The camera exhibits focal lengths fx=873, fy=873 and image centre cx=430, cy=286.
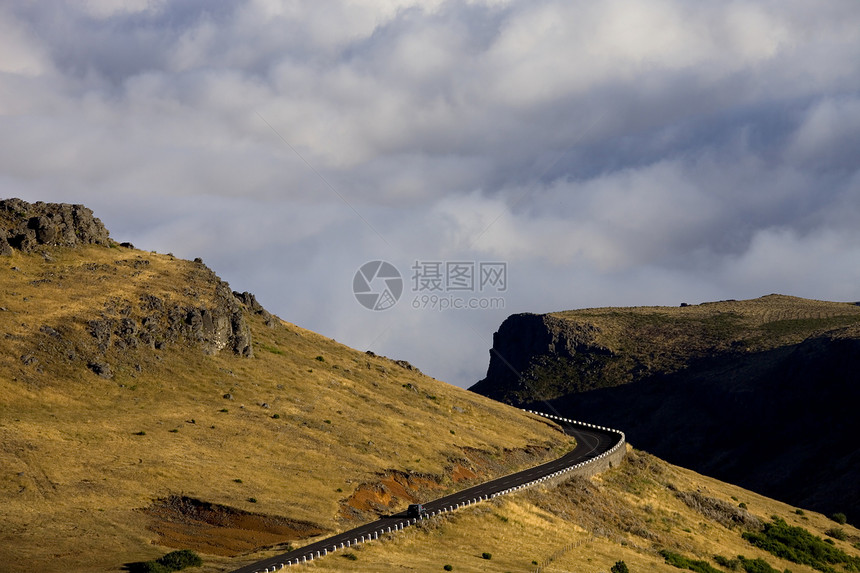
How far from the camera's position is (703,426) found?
198250 millimetres

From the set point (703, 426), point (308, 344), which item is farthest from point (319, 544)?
point (703, 426)

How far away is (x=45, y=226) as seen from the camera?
364 ft

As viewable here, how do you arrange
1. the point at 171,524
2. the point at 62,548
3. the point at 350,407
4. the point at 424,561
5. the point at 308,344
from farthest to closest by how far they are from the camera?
the point at 308,344 < the point at 350,407 < the point at 171,524 < the point at 424,561 < the point at 62,548

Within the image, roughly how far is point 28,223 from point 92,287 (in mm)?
14316

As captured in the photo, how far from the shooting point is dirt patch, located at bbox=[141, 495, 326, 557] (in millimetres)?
62625

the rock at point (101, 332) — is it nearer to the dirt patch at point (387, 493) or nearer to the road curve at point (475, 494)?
the dirt patch at point (387, 493)

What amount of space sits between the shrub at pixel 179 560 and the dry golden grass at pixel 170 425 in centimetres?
167

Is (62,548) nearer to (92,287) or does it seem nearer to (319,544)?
(319,544)

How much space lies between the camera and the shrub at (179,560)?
54500 millimetres

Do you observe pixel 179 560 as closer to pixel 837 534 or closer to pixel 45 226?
pixel 45 226

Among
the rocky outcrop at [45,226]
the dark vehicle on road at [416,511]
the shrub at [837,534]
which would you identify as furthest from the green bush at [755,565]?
the rocky outcrop at [45,226]

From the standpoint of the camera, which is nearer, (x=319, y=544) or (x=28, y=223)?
(x=319, y=544)

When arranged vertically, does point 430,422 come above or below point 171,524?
above

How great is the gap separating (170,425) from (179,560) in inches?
1315
